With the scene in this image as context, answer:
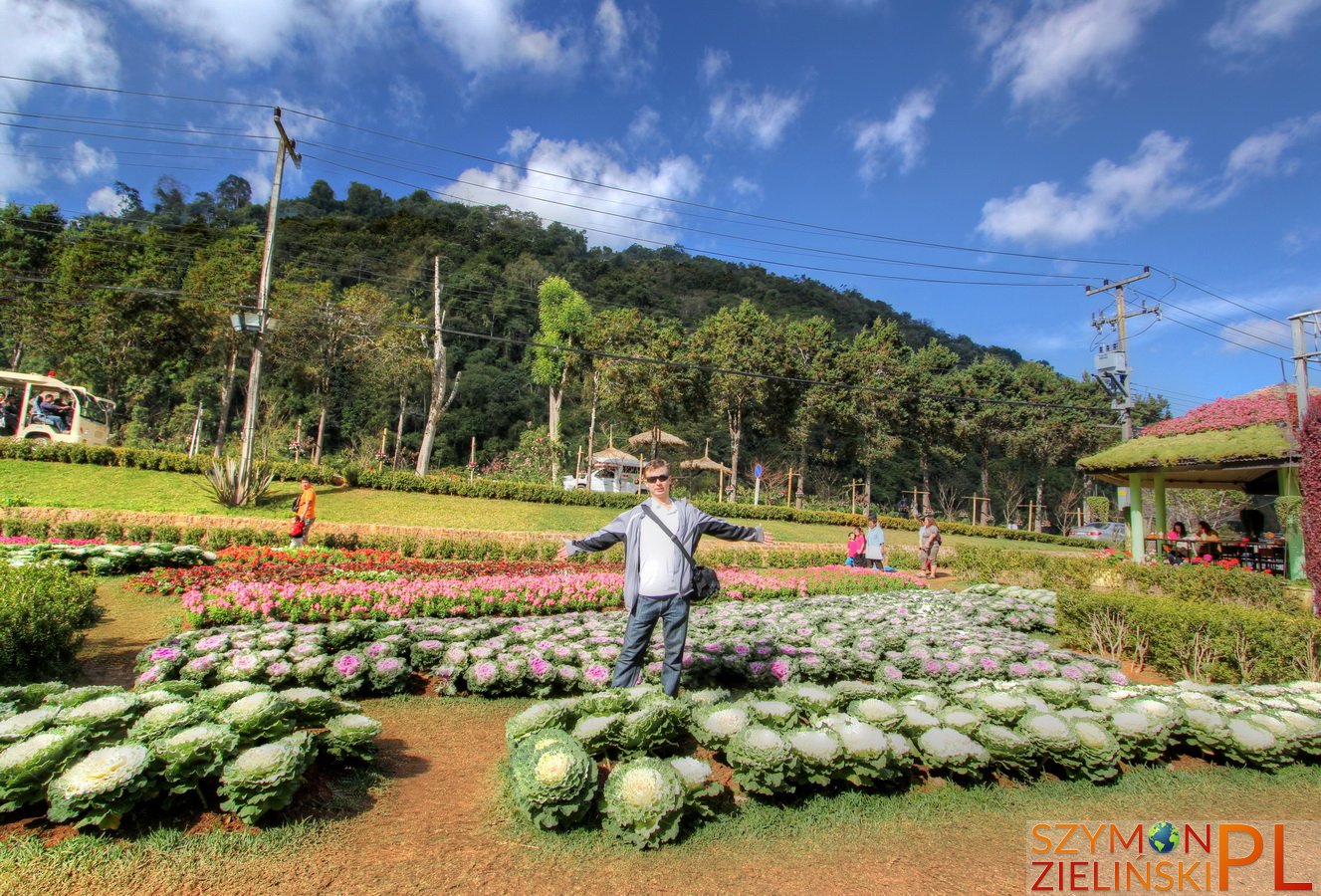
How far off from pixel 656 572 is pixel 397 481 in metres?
17.4

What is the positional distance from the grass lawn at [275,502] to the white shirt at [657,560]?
1112 centimetres

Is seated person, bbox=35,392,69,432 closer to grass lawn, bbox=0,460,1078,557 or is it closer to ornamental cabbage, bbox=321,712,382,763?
grass lawn, bbox=0,460,1078,557

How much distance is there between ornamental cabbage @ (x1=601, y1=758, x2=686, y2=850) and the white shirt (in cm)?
146

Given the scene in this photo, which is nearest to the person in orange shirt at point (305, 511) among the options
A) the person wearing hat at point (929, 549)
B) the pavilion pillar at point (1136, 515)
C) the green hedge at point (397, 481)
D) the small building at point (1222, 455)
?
the green hedge at point (397, 481)

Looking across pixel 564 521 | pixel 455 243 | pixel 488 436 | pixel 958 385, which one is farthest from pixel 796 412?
pixel 455 243

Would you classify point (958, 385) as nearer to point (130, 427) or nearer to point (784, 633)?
point (784, 633)

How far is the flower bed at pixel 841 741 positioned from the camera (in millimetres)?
3156

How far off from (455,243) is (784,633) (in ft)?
179

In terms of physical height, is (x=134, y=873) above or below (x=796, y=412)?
below

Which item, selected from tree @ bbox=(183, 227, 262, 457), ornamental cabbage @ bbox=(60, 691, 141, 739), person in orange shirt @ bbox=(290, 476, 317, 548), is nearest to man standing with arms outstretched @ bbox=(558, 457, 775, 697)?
ornamental cabbage @ bbox=(60, 691, 141, 739)

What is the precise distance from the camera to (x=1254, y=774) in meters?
4.36

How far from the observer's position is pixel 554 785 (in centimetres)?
306

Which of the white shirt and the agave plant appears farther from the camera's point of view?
the agave plant

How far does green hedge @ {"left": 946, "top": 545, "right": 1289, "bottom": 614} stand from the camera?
9.30m
